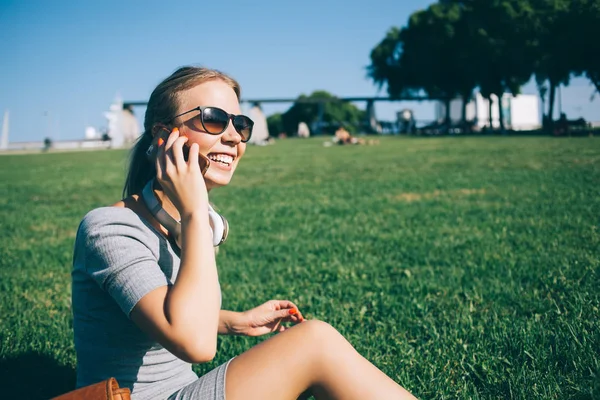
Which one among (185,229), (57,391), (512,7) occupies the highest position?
(512,7)

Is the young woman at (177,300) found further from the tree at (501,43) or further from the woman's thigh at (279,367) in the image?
the tree at (501,43)

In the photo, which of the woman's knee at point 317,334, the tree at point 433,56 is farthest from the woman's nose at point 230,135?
the tree at point 433,56

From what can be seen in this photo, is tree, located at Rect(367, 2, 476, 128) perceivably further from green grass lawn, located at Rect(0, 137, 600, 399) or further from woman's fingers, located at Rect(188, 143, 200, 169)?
woman's fingers, located at Rect(188, 143, 200, 169)

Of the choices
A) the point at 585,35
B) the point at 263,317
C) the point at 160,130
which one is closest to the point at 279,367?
the point at 263,317

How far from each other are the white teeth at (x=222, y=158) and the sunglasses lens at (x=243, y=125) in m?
0.13

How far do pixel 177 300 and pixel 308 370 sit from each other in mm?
511

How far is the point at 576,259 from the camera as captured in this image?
4.74 metres

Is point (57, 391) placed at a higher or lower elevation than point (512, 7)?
lower

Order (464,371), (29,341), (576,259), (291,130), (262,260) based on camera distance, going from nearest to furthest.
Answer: (464,371), (29,341), (576,259), (262,260), (291,130)

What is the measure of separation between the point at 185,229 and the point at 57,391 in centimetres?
189

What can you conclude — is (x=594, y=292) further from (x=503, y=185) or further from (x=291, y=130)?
(x=291, y=130)

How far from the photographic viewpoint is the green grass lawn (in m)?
2.95

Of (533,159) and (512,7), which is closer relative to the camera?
(533,159)

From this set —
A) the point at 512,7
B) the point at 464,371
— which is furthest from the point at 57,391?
the point at 512,7
